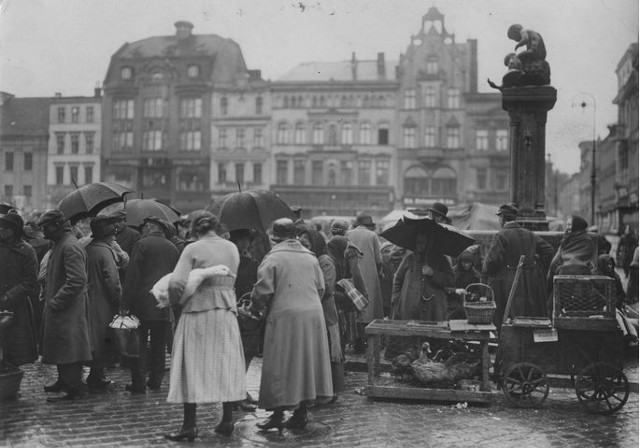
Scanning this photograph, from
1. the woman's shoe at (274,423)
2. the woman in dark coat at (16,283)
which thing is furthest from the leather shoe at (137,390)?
the woman's shoe at (274,423)

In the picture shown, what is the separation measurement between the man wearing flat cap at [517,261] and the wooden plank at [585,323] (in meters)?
1.67

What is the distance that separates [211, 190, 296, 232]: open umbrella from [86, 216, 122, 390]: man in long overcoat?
174cm

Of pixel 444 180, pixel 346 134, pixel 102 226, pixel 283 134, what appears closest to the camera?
pixel 102 226

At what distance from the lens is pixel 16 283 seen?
7309mm

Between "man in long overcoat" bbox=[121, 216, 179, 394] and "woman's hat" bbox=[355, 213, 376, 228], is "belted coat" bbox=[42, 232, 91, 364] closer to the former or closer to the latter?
"man in long overcoat" bbox=[121, 216, 179, 394]

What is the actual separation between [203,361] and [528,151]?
793cm

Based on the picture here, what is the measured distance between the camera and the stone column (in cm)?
1180

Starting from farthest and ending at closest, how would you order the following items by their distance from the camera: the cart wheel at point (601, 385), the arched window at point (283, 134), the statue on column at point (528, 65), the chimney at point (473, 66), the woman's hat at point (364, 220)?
the arched window at point (283, 134)
the chimney at point (473, 66)
the statue on column at point (528, 65)
the woman's hat at point (364, 220)
the cart wheel at point (601, 385)

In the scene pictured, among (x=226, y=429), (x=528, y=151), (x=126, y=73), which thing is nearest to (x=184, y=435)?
(x=226, y=429)

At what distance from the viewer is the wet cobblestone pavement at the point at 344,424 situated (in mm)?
5984

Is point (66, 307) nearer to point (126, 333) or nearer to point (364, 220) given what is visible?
point (126, 333)

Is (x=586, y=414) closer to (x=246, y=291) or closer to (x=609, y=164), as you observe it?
(x=246, y=291)

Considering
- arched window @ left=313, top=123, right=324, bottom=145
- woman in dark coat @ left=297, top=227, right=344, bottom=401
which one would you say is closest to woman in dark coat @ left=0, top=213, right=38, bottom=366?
woman in dark coat @ left=297, top=227, right=344, bottom=401

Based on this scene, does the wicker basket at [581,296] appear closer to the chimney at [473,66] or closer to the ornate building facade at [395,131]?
the ornate building facade at [395,131]
